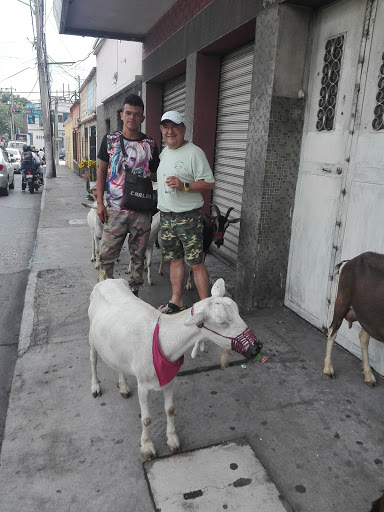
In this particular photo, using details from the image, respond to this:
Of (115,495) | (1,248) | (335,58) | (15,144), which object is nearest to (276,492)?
(115,495)

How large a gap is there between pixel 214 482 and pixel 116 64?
12.3 meters

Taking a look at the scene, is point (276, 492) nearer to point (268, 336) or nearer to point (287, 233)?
point (268, 336)

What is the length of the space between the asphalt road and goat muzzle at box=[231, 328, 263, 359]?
1814 millimetres

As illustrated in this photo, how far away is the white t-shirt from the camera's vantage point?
392 cm

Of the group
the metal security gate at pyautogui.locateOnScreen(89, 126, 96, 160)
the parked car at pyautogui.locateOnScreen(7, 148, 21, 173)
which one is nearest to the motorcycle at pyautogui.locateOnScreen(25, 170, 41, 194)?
the metal security gate at pyautogui.locateOnScreen(89, 126, 96, 160)

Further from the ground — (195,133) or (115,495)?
(195,133)

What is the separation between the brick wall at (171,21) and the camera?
594cm

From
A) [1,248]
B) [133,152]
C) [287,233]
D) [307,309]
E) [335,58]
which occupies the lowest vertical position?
[1,248]

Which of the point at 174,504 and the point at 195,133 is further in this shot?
the point at 195,133

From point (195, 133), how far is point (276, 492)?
502 centimetres

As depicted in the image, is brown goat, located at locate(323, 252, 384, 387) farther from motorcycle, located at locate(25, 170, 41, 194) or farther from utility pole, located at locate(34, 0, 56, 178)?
utility pole, located at locate(34, 0, 56, 178)

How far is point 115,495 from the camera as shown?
2297 mm

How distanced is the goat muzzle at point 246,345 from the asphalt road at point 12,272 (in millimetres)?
1814

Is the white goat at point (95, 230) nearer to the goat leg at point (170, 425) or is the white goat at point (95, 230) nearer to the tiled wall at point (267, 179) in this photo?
the tiled wall at point (267, 179)
